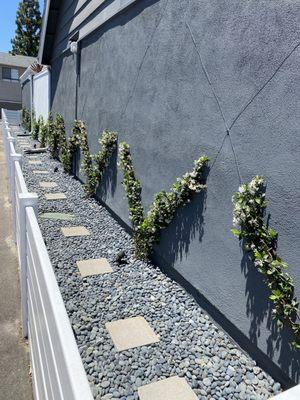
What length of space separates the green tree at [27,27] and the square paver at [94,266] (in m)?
43.4

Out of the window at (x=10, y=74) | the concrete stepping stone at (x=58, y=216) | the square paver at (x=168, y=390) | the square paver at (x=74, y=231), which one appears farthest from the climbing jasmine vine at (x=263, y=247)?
the window at (x=10, y=74)

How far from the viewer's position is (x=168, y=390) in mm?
2465

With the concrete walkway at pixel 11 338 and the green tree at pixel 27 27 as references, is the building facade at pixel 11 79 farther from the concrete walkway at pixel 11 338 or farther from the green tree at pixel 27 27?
the concrete walkway at pixel 11 338

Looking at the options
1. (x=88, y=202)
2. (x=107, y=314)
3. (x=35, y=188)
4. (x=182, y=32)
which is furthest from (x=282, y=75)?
(x=35, y=188)

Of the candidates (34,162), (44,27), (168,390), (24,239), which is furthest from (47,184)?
(44,27)

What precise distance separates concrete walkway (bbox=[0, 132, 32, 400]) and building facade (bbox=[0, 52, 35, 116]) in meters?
34.9

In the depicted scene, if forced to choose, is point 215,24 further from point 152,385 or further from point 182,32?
point 152,385

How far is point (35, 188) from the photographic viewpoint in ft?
Result: 23.8

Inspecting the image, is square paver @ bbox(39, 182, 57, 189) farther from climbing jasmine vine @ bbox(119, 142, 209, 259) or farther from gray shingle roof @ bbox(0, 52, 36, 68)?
gray shingle roof @ bbox(0, 52, 36, 68)

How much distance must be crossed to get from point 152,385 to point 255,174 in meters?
1.86

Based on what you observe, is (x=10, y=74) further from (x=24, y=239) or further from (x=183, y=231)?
(x=24, y=239)

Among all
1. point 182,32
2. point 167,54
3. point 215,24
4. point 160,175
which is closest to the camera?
point 215,24

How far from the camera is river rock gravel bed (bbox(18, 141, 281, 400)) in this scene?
255 cm

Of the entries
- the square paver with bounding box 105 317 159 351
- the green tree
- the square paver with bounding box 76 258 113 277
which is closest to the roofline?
the square paver with bounding box 76 258 113 277
